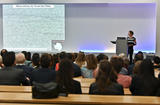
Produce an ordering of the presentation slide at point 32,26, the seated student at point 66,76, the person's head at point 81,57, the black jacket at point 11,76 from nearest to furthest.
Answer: the seated student at point 66,76 < the black jacket at point 11,76 < the person's head at point 81,57 < the presentation slide at point 32,26

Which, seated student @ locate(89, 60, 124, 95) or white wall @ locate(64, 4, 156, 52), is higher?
white wall @ locate(64, 4, 156, 52)

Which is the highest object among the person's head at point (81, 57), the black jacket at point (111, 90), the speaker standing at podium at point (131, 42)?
the speaker standing at podium at point (131, 42)

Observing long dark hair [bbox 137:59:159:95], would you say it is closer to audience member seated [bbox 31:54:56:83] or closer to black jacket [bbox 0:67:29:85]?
audience member seated [bbox 31:54:56:83]

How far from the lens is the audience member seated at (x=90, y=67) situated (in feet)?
15.1

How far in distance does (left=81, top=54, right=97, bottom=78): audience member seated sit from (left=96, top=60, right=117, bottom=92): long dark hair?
1630mm

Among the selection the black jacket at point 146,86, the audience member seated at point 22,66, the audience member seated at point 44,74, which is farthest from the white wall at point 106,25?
the black jacket at point 146,86

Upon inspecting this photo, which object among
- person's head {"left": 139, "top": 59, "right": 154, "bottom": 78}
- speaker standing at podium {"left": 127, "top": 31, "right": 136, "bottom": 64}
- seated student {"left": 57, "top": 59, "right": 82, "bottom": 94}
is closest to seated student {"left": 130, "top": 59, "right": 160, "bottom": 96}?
person's head {"left": 139, "top": 59, "right": 154, "bottom": 78}

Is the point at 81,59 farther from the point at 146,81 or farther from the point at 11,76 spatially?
the point at 146,81

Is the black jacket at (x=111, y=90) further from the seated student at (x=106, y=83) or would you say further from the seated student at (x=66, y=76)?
the seated student at (x=66, y=76)

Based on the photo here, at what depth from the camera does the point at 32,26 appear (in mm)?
10430

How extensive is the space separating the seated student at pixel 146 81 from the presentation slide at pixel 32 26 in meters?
7.22

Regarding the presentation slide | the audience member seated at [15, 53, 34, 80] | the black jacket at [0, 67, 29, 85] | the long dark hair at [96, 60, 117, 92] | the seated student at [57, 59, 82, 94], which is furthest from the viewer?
the presentation slide

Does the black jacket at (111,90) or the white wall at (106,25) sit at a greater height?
the white wall at (106,25)

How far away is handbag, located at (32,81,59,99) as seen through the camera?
7.76ft
